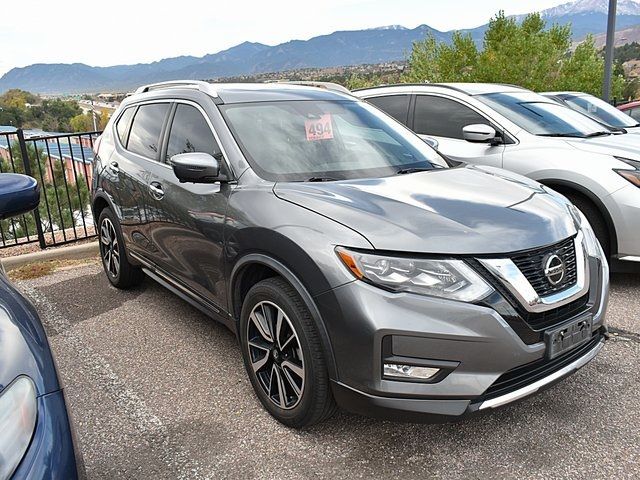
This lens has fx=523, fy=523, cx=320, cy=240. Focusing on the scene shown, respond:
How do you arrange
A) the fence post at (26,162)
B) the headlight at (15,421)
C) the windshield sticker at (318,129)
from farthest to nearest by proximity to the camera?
1. the fence post at (26,162)
2. the windshield sticker at (318,129)
3. the headlight at (15,421)

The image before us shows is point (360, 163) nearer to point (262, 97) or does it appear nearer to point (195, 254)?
point (262, 97)

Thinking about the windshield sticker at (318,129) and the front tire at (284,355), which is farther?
the windshield sticker at (318,129)

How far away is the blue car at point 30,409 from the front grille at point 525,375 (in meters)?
1.50

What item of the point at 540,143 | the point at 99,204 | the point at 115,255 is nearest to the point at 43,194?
the point at 99,204

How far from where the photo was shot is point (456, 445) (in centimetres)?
244

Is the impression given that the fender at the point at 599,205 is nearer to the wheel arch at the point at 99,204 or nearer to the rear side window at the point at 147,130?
the rear side window at the point at 147,130

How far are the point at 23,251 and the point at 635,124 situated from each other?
837cm

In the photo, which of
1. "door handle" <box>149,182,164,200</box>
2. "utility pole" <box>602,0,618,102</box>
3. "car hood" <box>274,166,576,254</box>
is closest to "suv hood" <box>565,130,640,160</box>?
"car hood" <box>274,166,576,254</box>

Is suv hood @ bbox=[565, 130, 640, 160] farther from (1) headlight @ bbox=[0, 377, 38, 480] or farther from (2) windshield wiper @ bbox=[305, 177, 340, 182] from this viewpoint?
(1) headlight @ bbox=[0, 377, 38, 480]

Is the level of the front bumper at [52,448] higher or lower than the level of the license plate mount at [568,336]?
higher

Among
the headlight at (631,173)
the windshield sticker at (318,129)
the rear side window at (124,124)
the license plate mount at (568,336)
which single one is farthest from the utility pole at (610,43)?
the license plate mount at (568,336)

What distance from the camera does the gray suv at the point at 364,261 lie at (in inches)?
80.6

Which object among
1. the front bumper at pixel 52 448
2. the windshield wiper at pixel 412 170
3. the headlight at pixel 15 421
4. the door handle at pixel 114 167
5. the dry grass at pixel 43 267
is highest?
the windshield wiper at pixel 412 170

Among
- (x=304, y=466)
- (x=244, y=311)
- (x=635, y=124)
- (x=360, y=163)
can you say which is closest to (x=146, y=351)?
(x=244, y=311)
